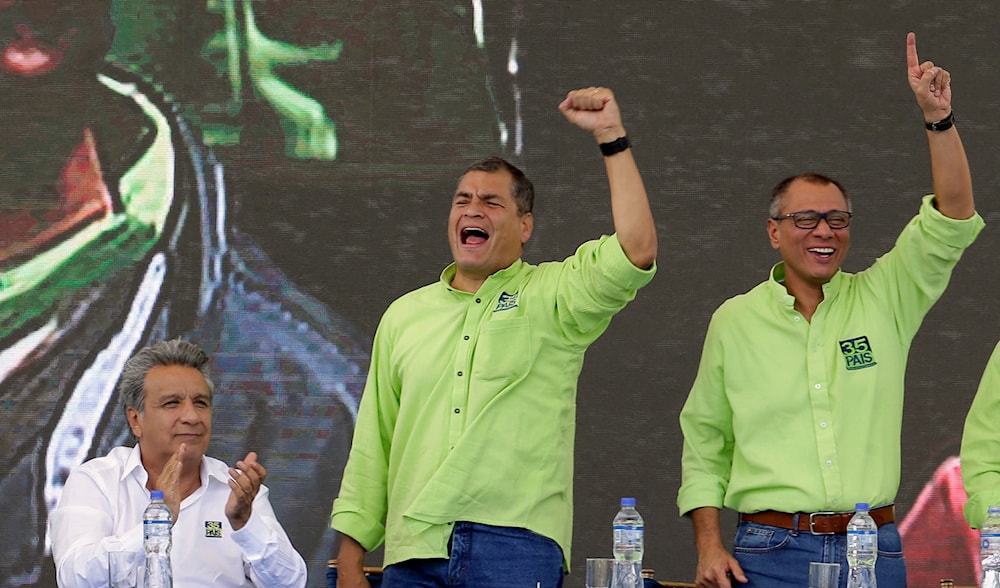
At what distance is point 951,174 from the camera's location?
3.13m

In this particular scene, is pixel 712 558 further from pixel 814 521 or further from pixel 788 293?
pixel 788 293

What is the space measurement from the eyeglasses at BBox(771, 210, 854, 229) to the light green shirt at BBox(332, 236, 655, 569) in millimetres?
437

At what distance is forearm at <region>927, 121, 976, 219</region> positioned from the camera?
3.13 m

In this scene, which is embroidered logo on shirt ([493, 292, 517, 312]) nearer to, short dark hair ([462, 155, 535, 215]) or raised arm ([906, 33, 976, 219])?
short dark hair ([462, 155, 535, 215])

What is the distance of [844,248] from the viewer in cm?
329

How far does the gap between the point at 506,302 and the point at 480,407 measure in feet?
0.83

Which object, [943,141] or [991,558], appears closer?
[991,558]

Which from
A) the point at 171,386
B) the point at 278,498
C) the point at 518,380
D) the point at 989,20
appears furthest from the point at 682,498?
the point at 989,20

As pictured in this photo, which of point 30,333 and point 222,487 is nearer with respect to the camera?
point 222,487

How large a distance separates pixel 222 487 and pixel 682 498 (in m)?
1.07

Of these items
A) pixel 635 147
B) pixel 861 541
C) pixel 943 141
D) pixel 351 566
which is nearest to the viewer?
pixel 861 541

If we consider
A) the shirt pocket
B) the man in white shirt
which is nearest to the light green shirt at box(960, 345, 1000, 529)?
the shirt pocket

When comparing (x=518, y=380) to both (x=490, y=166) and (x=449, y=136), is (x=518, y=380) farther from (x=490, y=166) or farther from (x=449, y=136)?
(x=449, y=136)

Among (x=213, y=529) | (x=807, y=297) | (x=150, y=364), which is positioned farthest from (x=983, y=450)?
(x=150, y=364)
